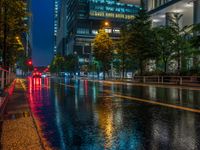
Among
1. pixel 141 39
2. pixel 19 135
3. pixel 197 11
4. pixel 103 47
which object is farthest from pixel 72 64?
pixel 19 135

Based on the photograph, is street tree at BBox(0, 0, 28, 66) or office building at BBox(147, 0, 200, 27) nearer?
street tree at BBox(0, 0, 28, 66)

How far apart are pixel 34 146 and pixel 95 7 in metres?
173

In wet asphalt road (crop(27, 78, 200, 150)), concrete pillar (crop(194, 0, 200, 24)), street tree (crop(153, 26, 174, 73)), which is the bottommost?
wet asphalt road (crop(27, 78, 200, 150))

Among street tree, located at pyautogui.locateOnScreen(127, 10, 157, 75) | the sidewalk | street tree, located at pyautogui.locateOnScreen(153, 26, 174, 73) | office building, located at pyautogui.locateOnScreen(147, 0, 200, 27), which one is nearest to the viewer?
the sidewalk

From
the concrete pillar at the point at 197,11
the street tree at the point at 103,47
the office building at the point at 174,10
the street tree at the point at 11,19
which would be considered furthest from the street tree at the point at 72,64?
the street tree at the point at 11,19

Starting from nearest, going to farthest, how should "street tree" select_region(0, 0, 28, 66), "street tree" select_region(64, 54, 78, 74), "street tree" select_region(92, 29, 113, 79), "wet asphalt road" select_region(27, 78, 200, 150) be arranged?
"wet asphalt road" select_region(27, 78, 200, 150)
"street tree" select_region(0, 0, 28, 66)
"street tree" select_region(92, 29, 113, 79)
"street tree" select_region(64, 54, 78, 74)

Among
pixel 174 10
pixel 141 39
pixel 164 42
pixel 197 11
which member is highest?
pixel 174 10

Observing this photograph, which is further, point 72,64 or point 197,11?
point 72,64

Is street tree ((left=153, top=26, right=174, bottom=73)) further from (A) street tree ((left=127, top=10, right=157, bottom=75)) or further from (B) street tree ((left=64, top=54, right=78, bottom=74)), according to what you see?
(B) street tree ((left=64, top=54, right=78, bottom=74))

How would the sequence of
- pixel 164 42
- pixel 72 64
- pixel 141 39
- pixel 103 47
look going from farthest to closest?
pixel 72 64 → pixel 103 47 → pixel 141 39 → pixel 164 42

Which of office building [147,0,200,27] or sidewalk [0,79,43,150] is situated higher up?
office building [147,0,200,27]

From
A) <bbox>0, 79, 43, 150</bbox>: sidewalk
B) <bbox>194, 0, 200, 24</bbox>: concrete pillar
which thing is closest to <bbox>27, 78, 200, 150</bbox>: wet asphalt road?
<bbox>0, 79, 43, 150</bbox>: sidewalk

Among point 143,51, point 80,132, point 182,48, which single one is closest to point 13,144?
point 80,132

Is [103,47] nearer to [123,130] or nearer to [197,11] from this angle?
[197,11]
